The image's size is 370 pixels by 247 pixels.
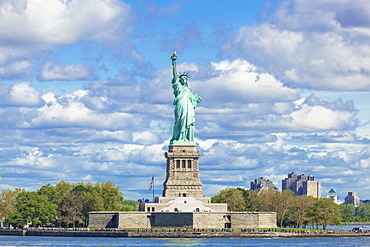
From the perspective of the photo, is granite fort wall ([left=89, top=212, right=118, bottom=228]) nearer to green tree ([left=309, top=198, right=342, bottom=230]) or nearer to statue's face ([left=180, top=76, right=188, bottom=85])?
statue's face ([left=180, top=76, right=188, bottom=85])

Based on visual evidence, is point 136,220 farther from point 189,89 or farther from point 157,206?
point 189,89

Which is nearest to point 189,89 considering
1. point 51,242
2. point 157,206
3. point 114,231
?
point 157,206

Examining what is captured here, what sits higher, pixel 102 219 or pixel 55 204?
pixel 55 204

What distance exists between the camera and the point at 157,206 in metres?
121

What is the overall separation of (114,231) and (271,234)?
2089cm

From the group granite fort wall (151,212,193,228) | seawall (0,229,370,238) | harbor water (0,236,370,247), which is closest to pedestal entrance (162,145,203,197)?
granite fort wall (151,212,193,228)

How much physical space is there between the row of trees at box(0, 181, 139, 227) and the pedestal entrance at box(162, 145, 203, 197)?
1191 cm

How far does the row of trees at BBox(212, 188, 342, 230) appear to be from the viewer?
126625mm

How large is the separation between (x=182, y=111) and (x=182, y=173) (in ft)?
31.3

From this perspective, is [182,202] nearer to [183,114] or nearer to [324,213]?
[183,114]

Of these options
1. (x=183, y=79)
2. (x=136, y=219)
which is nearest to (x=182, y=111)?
(x=183, y=79)

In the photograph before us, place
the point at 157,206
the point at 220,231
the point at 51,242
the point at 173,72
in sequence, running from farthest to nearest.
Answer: the point at 173,72
the point at 157,206
the point at 220,231
the point at 51,242

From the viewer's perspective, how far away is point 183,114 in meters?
128

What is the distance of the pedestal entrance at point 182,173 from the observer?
125 metres
